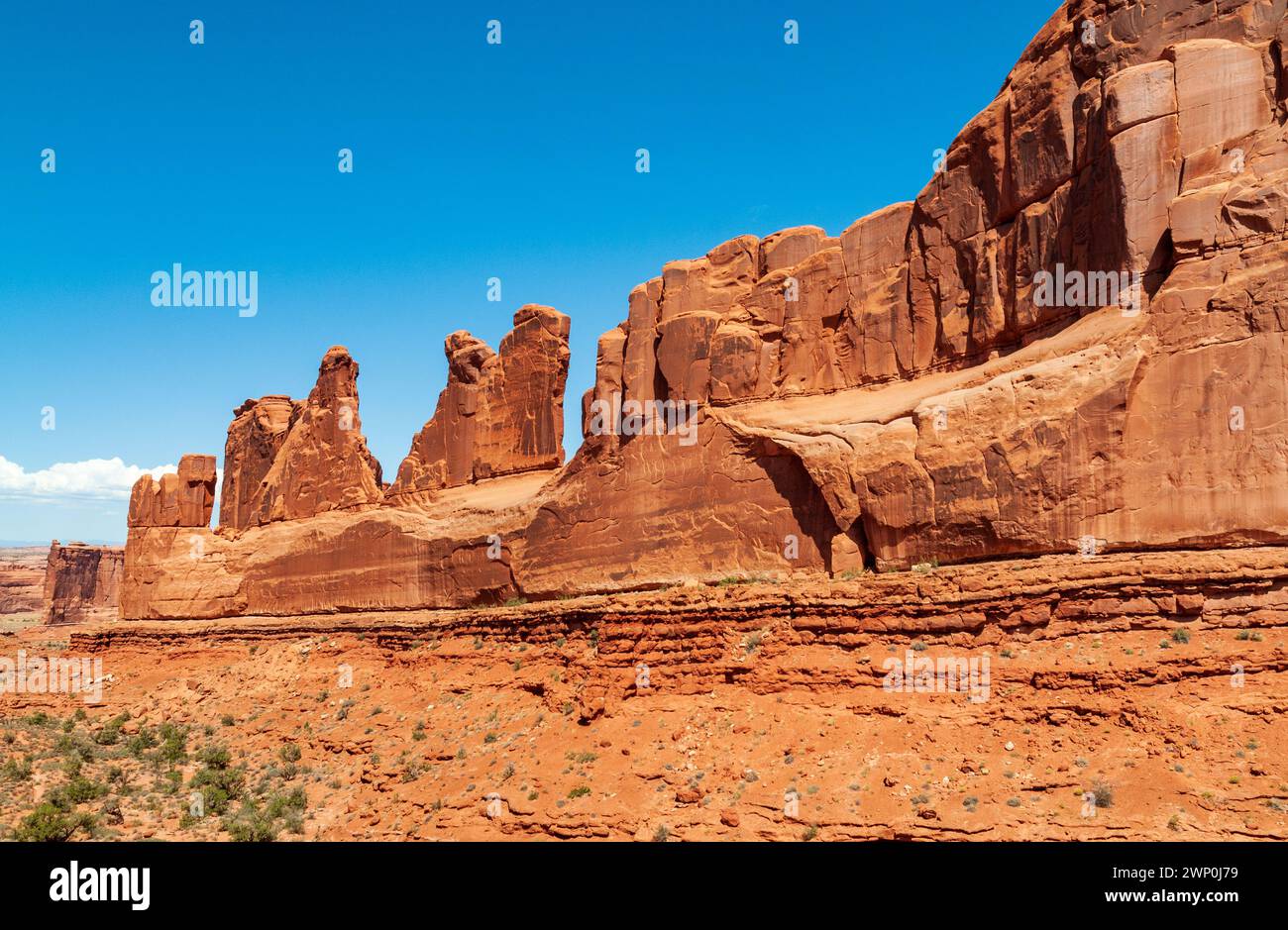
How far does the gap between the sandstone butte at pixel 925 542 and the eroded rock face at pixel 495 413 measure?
2416 millimetres

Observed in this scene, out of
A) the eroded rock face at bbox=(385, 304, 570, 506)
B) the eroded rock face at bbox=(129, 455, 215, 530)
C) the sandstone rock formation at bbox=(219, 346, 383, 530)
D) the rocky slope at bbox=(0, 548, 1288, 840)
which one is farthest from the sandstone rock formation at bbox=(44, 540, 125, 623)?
the rocky slope at bbox=(0, 548, 1288, 840)

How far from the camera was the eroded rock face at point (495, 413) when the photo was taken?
32.5m

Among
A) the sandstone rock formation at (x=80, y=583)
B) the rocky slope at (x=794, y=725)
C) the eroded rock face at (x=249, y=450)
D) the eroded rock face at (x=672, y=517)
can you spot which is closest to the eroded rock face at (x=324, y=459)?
the eroded rock face at (x=249, y=450)

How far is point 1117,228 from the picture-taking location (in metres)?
17.8

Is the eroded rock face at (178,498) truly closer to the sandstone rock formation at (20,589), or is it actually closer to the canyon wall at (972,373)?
the canyon wall at (972,373)

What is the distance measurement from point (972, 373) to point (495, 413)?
1729cm

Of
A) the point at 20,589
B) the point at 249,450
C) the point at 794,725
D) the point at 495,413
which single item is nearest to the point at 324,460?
the point at 495,413

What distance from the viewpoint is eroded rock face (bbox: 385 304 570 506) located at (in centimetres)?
3253

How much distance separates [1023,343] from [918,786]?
8853 mm

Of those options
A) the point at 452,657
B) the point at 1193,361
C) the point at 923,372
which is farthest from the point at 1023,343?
the point at 452,657

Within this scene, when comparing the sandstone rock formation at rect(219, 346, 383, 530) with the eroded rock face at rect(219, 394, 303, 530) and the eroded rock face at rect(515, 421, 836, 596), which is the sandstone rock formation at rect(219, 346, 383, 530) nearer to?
the eroded rock face at rect(219, 394, 303, 530)

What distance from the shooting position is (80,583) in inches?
3145

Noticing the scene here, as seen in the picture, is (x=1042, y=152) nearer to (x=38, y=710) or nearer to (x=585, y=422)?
(x=585, y=422)

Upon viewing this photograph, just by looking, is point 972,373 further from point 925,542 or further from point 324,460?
point 324,460
